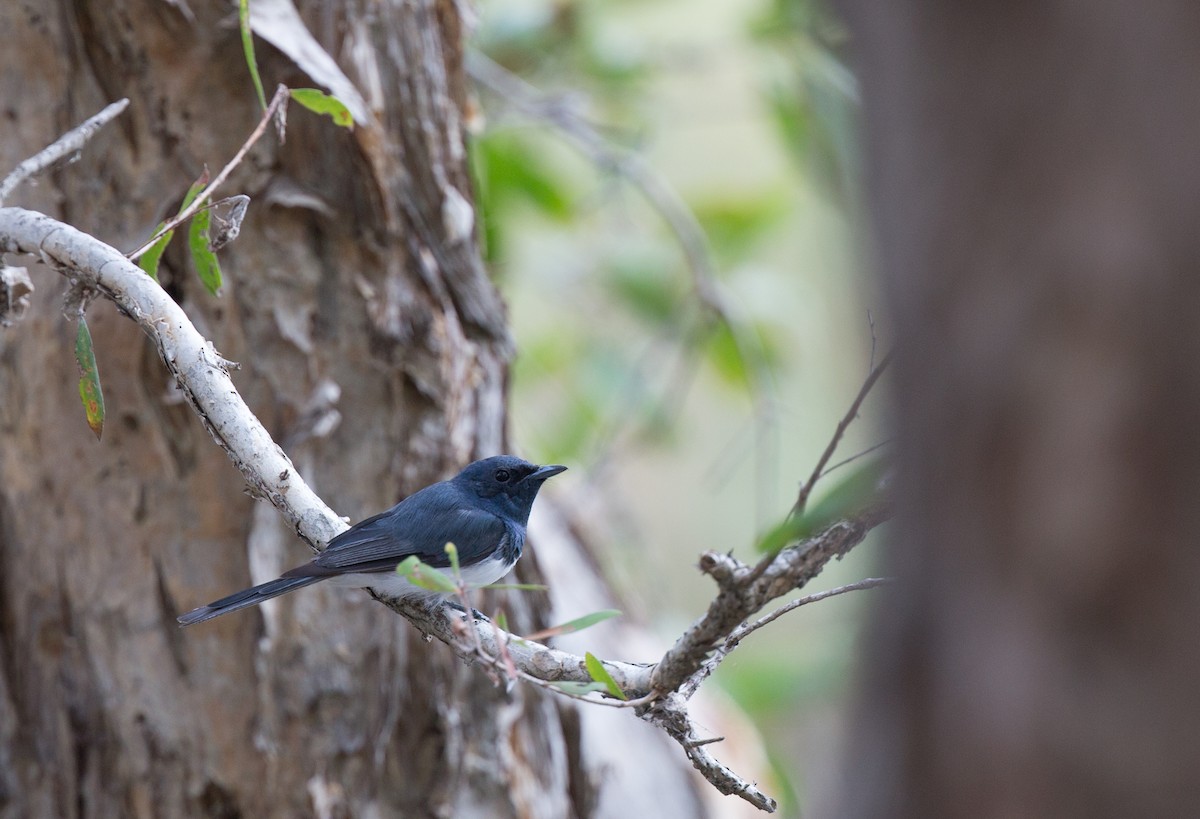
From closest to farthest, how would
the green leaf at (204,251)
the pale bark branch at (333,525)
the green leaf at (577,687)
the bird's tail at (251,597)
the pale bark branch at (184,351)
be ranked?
the pale bark branch at (333,525)
the green leaf at (577,687)
the pale bark branch at (184,351)
the green leaf at (204,251)
the bird's tail at (251,597)

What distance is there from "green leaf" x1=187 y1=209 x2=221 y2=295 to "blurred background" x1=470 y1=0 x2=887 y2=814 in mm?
2602


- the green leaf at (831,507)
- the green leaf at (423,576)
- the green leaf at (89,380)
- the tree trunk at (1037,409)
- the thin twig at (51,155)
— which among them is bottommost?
the tree trunk at (1037,409)

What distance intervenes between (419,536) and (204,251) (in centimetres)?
119

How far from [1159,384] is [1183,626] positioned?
0.21 m

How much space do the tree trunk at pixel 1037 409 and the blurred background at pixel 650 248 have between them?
379cm

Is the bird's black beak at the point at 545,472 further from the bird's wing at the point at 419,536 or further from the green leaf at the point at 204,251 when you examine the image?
the green leaf at the point at 204,251

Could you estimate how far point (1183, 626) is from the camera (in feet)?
2.81

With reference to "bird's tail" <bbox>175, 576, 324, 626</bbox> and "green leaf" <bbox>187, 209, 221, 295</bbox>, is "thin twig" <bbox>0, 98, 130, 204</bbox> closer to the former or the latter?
"green leaf" <bbox>187, 209, 221, 295</bbox>

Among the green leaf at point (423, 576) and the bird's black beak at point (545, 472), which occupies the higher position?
the bird's black beak at point (545, 472)

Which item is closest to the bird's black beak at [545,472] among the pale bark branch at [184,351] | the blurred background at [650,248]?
the blurred background at [650,248]

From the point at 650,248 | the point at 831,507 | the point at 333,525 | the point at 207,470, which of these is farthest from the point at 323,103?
the point at 650,248

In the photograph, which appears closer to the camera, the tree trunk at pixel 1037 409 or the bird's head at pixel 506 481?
the tree trunk at pixel 1037 409

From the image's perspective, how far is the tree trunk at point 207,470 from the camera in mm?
3285

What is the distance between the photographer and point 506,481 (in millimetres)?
3707
